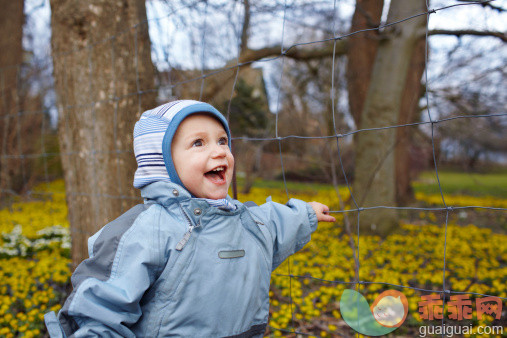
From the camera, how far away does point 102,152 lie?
2.36 meters

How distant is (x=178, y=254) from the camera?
125 centimetres

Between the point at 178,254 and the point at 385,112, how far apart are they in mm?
4121

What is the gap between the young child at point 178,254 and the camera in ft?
3.85

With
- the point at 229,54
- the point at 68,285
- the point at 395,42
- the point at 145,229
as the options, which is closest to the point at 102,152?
the point at 145,229

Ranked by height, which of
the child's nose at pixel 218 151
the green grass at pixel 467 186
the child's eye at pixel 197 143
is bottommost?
the green grass at pixel 467 186

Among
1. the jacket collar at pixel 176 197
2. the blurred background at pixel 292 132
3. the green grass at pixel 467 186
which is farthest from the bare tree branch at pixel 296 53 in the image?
the jacket collar at pixel 176 197

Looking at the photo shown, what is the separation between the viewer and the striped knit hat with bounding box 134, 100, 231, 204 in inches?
52.8

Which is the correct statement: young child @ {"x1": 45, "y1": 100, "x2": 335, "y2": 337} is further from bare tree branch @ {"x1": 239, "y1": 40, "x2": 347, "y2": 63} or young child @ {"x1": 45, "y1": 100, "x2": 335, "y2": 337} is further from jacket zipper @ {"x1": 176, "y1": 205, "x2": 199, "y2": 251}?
bare tree branch @ {"x1": 239, "y1": 40, "x2": 347, "y2": 63}

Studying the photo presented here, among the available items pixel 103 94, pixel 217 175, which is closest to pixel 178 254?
pixel 217 175

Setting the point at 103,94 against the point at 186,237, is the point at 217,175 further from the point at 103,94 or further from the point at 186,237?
the point at 103,94

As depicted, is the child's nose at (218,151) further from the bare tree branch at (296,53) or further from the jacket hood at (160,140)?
the bare tree branch at (296,53)

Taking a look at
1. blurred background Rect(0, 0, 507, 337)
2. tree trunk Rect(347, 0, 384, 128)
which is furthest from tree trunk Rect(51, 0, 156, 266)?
tree trunk Rect(347, 0, 384, 128)

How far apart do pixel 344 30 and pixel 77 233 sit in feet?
19.1

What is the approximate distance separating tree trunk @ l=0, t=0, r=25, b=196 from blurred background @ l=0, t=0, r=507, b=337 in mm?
31
